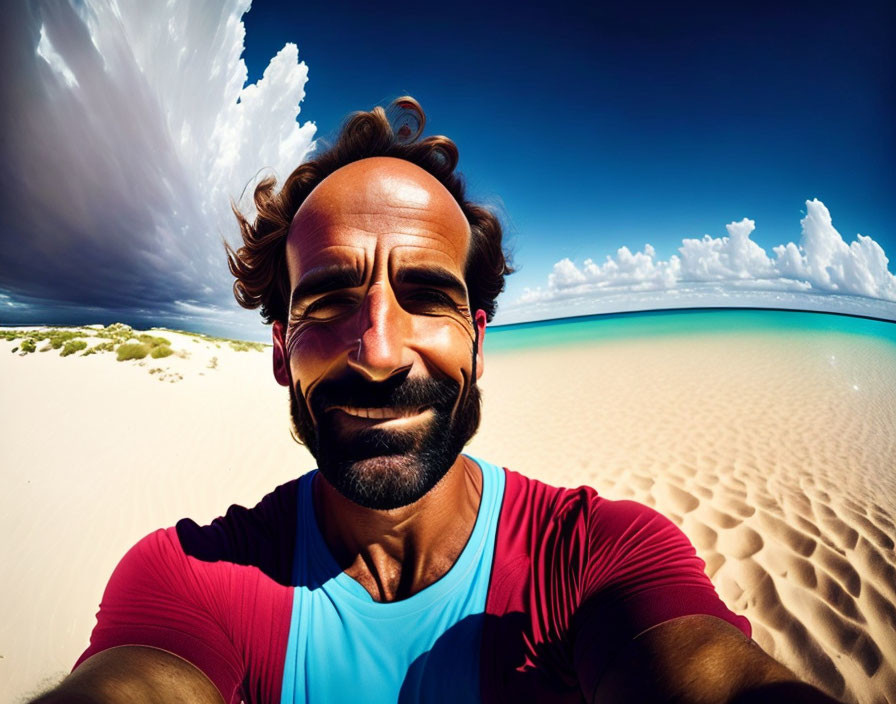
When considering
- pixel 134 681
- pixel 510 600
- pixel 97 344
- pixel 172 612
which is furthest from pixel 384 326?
pixel 97 344

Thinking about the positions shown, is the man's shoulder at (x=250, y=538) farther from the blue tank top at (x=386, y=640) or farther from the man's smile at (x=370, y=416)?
the man's smile at (x=370, y=416)

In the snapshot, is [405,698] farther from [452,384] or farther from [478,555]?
[452,384]

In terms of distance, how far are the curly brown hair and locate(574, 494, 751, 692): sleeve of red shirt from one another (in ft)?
4.25

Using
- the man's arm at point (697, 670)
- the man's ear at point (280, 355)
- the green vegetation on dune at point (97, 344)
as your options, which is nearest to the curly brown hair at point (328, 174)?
the man's ear at point (280, 355)

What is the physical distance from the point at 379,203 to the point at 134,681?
6.48 ft

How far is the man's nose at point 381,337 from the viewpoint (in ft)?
4.50

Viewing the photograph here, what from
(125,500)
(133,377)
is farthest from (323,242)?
(133,377)

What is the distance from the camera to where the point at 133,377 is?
496 inches

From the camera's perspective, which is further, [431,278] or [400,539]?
[431,278]

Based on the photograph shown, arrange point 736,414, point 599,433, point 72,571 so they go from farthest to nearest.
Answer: point 736,414, point 599,433, point 72,571

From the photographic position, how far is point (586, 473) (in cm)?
587

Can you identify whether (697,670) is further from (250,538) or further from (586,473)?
(586,473)

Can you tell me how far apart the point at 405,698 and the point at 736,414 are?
1142 centimetres

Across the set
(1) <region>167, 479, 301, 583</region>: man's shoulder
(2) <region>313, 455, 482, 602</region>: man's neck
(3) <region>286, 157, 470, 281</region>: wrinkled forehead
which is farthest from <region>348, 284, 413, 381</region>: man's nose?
A: (1) <region>167, 479, 301, 583</region>: man's shoulder
